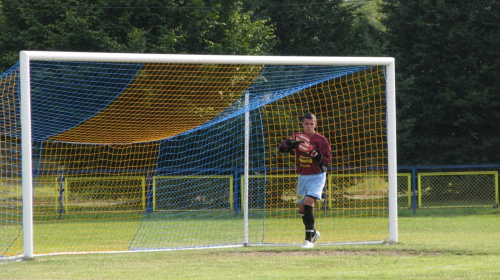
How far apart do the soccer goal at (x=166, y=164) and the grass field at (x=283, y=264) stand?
0.78 meters

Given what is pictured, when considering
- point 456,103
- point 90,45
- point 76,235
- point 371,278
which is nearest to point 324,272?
point 371,278

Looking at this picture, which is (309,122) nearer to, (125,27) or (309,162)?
(309,162)

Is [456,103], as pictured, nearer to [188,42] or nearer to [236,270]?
[188,42]

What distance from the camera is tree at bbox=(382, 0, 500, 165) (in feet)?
79.8

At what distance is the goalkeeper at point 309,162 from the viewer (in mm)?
9758

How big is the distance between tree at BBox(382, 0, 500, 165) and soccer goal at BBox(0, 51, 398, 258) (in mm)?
5684

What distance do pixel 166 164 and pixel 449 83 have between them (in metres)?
10.7

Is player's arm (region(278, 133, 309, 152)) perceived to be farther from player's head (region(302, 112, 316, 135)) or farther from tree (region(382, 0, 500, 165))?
tree (region(382, 0, 500, 165))

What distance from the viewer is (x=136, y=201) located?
18344mm

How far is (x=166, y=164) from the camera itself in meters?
19.9

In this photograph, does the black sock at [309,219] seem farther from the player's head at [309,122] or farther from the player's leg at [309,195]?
the player's head at [309,122]

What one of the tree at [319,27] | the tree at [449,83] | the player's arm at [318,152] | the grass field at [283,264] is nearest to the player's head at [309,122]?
the player's arm at [318,152]

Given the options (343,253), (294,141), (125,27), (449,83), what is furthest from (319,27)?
(343,253)

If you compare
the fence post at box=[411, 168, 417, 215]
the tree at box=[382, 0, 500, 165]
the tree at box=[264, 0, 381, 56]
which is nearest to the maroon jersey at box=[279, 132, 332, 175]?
the fence post at box=[411, 168, 417, 215]
